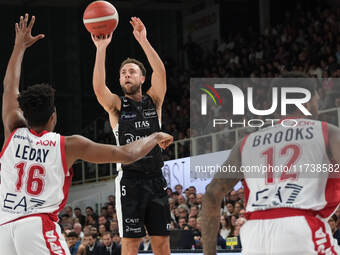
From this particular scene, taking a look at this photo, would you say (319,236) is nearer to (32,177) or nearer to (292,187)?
(292,187)

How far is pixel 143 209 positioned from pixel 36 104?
220 cm

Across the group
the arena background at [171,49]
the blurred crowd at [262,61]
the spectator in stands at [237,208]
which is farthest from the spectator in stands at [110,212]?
the spectator in stands at [237,208]

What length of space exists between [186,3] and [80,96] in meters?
5.46

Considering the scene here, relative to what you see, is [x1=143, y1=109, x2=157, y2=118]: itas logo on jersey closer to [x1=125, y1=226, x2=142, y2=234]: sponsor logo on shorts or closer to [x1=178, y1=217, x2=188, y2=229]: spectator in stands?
[x1=125, y1=226, x2=142, y2=234]: sponsor logo on shorts

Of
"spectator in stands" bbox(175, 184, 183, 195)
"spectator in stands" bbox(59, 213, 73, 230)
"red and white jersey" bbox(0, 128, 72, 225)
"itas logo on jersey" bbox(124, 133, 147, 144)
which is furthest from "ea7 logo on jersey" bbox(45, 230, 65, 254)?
"spectator in stands" bbox(59, 213, 73, 230)

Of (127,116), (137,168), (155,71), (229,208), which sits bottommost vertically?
(229,208)

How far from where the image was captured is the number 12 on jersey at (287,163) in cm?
397

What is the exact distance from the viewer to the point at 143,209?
6.48 m

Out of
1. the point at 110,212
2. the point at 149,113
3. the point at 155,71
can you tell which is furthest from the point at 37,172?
the point at 110,212

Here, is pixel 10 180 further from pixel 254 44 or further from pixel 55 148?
pixel 254 44

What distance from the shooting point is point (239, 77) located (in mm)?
18016

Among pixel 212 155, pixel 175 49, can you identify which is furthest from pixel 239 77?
pixel 175 49

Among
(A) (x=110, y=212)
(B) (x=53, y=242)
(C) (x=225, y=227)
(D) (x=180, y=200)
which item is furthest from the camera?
(A) (x=110, y=212)

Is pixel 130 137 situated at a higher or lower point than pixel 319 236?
higher
